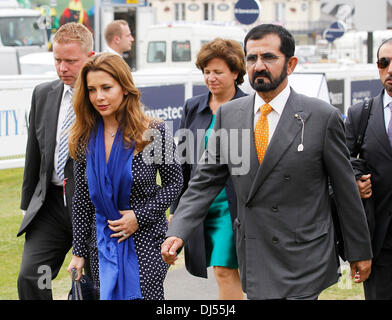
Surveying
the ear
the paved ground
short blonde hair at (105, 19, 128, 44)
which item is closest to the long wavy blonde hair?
the ear

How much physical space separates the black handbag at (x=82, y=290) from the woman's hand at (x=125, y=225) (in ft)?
1.18

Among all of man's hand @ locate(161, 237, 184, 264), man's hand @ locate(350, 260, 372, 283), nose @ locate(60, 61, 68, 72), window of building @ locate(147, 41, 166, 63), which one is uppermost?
window of building @ locate(147, 41, 166, 63)

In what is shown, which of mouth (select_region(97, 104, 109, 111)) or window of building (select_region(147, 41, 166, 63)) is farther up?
window of building (select_region(147, 41, 166, 63))

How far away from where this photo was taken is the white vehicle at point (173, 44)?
2642 centimetres

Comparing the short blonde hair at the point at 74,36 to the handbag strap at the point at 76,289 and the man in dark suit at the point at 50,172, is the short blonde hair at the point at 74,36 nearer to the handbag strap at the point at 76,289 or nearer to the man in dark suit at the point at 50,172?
the man in dark suit at the point at 50,172

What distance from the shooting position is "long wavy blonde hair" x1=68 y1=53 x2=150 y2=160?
13.1 ft

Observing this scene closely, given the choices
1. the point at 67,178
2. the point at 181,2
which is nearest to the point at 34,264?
the point at 67,178

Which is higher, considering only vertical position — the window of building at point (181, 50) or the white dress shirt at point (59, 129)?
the window of building at point (181, 50)


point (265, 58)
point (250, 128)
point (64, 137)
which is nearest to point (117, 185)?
point (250, 128)

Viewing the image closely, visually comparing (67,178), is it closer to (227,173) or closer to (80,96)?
(80,96)

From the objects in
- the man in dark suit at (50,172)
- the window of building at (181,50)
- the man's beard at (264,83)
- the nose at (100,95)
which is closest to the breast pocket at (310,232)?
the man's beard at (264,83)

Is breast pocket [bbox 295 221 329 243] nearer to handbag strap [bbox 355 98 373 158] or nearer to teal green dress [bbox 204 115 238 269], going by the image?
handbag strap [bbox 355 98 373 158]

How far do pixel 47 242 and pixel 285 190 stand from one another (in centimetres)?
186
